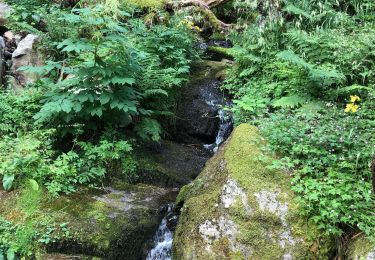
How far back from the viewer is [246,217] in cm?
369

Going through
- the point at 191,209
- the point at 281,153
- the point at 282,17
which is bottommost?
the point at 191,209

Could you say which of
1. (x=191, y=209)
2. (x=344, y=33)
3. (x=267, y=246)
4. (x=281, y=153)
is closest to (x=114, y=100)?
(x=191, y=209)

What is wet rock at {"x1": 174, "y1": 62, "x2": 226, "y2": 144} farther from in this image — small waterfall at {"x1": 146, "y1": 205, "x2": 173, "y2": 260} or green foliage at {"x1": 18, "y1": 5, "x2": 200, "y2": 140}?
small waterfall at {"x1": 146, "y1": 205, "x2": 173, "y2": 260}

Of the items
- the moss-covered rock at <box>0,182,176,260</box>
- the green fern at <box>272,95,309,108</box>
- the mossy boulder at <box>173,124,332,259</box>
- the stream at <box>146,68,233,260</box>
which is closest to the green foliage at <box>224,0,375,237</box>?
the green fern at <box>272,95,309,108</box>

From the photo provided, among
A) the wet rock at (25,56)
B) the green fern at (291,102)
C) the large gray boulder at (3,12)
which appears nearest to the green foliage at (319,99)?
the green fern at (291,102)

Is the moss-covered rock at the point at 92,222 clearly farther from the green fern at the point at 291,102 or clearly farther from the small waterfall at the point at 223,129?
the green fern at the point at 291,102

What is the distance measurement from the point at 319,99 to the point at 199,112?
2622mm

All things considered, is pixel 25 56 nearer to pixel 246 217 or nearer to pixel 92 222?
pixel 92 222

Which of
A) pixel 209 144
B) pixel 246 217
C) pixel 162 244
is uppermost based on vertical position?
pixel 246 217

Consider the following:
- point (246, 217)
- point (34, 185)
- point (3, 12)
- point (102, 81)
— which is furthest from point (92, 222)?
point (3, 12)

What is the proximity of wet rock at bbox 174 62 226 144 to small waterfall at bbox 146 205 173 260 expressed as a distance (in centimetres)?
283

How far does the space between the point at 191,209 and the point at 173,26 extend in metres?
6.18

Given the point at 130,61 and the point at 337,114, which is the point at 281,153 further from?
the point at 130,61

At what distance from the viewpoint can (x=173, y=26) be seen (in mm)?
8922
